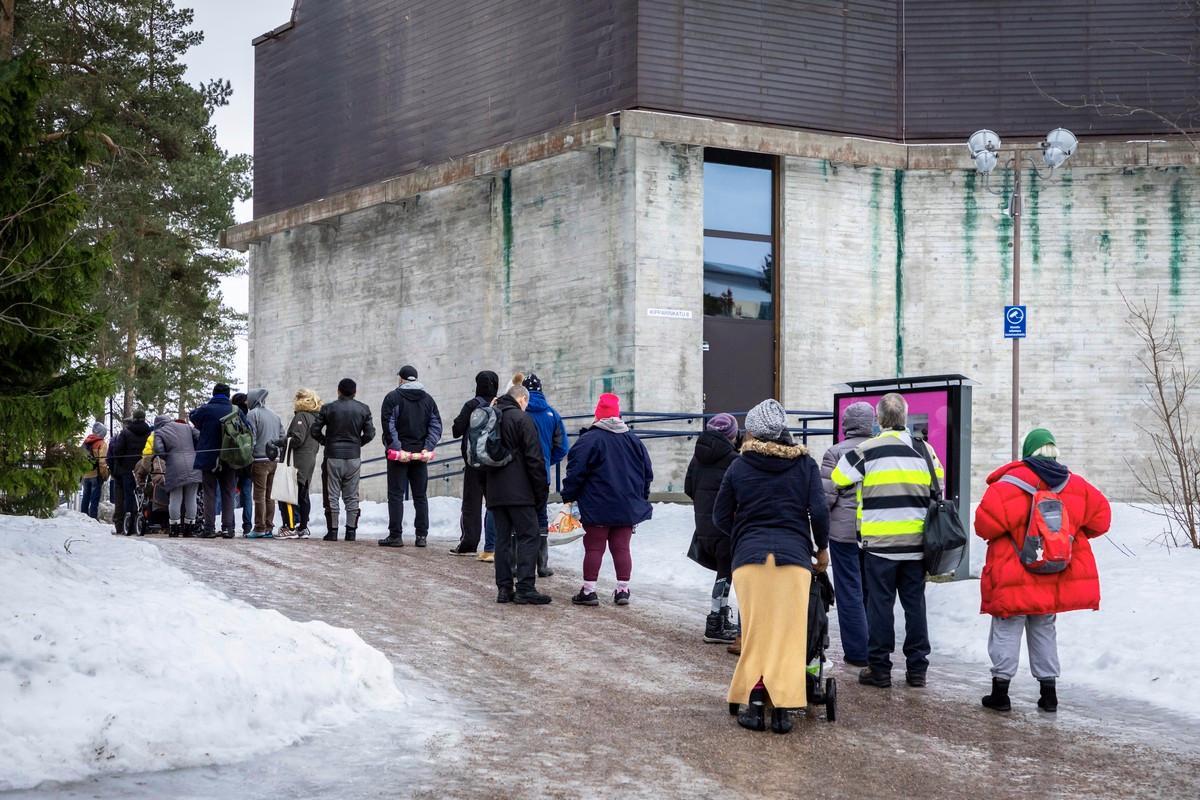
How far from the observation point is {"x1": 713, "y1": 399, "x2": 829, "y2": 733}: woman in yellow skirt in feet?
24.1

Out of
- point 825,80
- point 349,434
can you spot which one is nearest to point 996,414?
point 825,80

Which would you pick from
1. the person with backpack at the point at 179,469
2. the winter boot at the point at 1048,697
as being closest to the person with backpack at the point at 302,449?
the person with backpack at the point at 179,469

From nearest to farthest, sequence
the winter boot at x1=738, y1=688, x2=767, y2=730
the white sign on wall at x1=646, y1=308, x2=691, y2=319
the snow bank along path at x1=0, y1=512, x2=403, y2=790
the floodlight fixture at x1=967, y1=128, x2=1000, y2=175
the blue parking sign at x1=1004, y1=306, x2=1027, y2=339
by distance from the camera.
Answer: the snow bank along path at x1=0, y1=512, x2=403, y2=790, the winter boot at x1=738, y1=688, x2=767, y2=730, the blue parking sign at x1=1004, y1=306, x2=1027, y2=339, the floodlight fixture at x1=967, y1=128, x2=1000, y2=175, the white sign on wall at x1=646, y1=308, x2=691, y2=319

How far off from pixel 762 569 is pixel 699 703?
99cm

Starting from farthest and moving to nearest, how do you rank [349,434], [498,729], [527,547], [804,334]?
[804,334] < [349,434] < [527,547] < [498,729]

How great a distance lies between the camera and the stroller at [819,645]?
7.58 metres

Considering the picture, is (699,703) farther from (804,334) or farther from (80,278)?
(804,334)

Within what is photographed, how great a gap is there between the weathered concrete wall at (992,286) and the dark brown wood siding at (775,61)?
101 cm

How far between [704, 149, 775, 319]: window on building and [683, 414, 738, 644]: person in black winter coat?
1027cm

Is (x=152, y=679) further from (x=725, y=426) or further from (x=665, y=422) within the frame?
(x=665, y=422)

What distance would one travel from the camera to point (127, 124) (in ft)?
108

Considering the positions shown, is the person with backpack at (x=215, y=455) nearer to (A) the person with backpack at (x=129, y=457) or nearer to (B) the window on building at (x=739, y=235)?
(A) the person with backpack at (x=129, y=457)

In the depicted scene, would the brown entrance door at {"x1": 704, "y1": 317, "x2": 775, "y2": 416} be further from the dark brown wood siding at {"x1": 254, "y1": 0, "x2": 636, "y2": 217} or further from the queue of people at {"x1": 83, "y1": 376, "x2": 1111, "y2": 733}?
the queue of people at {"x1": 83, "y1": 376, "x2": 1111, "y2": 733}

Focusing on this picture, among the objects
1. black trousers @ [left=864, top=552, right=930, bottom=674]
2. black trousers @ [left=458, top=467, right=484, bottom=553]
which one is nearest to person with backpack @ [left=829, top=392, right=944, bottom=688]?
black trousers @ [left=864, top=552, right=930, bottom=674]
